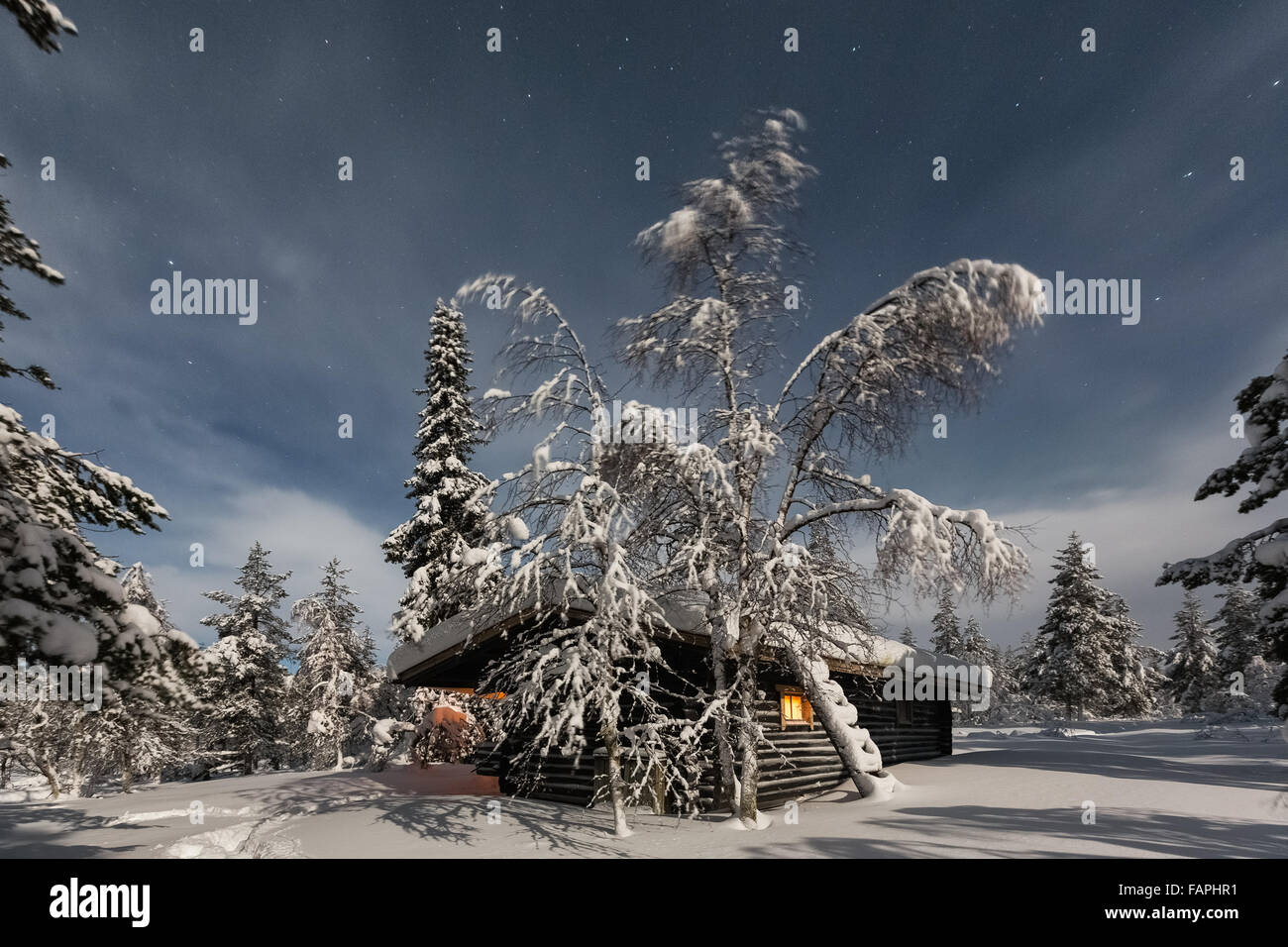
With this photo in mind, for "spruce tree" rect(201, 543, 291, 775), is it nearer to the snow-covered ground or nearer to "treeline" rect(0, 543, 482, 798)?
"treeline" rect(0, 543, 482, 798)

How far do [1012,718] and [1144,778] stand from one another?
44068 millimetres

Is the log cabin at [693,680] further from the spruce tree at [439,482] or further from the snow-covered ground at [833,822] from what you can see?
the spruce tree at [439,482]

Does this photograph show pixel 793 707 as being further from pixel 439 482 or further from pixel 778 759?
pixel 439 482

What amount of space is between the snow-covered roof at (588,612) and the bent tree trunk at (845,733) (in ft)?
1.67

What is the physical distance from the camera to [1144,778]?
444 inches

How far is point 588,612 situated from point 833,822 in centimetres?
523

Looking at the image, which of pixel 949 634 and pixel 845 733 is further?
pixel 949 634

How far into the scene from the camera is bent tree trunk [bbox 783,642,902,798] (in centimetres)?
1091

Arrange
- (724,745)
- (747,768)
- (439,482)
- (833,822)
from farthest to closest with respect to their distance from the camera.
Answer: (439,482), (724,745), (747,768), (833,822)

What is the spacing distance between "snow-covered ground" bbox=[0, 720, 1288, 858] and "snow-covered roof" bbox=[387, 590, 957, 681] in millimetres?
2539

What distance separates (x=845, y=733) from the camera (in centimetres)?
1153

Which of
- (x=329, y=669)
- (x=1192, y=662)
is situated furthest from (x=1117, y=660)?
(x=329, y=669)
